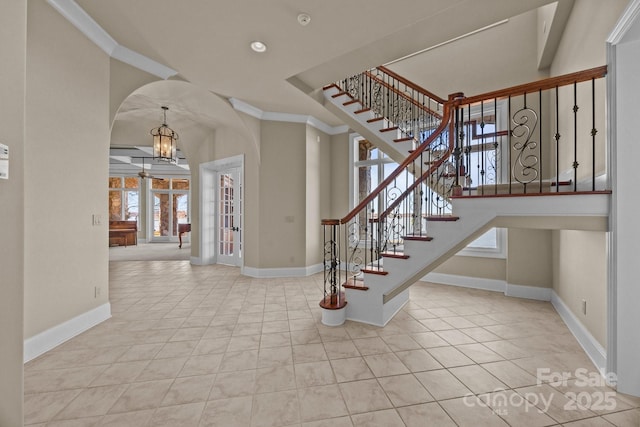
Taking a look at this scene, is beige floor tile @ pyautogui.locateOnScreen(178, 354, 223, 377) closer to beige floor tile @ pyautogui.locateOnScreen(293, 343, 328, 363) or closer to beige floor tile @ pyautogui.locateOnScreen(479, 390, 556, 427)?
beige floor tile @ pyautogui.locateOnScreen(293, 343, 328, 363)

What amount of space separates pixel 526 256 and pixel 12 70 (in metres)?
5.66

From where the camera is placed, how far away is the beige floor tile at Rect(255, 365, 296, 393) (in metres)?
1.91

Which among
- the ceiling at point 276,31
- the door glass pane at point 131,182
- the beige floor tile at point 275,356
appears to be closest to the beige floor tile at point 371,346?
the beige floor tile at point 275,356

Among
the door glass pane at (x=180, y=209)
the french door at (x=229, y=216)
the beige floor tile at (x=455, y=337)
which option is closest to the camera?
the beige floor tile at (x=455, y=337)

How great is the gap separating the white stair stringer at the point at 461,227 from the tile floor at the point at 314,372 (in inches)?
9.2

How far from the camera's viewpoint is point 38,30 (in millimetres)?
2287

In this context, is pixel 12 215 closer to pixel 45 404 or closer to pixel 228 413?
pixel 45 404

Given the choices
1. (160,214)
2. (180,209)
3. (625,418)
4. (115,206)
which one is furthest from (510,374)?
(115,206)

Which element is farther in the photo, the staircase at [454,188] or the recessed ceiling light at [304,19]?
the recessed ceiling light at [304,19]

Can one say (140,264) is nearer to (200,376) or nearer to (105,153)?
(105,153)

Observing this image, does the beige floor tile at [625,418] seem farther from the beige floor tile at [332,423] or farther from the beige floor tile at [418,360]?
the beige floor tile at [332,423]

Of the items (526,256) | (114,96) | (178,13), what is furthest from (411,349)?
(114,96)

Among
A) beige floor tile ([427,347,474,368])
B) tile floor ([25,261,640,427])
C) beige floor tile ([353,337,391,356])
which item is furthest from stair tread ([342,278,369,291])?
beige floor tile ([427,347,474,368])

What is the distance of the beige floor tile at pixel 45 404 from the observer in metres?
1.61
